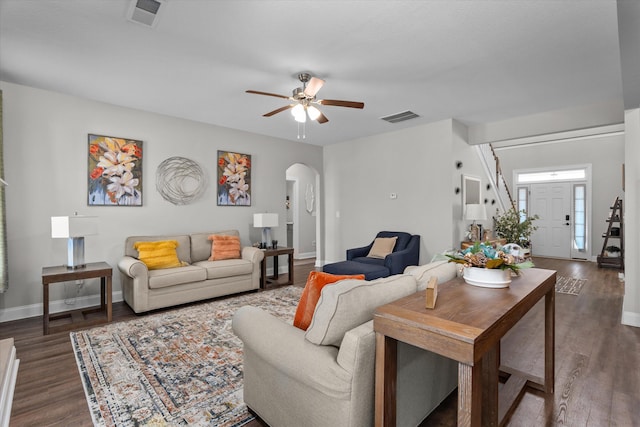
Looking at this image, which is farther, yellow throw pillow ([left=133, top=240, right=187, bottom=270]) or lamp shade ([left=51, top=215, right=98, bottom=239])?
yellow throw pillow ([left=133, top=240, right=187, bottom=270])

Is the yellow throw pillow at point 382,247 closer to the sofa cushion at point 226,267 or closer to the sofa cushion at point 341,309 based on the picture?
the sofa cushion at point 226,267

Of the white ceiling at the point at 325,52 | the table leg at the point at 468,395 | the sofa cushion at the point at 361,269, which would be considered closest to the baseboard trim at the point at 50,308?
the white ceiling at the point at 325,52

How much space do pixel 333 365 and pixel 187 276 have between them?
304cm

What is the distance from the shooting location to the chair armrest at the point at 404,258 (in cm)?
A: 448

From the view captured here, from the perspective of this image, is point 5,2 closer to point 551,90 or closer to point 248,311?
point 248,311

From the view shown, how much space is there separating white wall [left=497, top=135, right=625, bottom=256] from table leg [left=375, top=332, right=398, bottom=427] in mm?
8263

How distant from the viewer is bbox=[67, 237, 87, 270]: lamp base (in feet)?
11.2

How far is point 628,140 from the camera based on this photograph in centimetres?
336

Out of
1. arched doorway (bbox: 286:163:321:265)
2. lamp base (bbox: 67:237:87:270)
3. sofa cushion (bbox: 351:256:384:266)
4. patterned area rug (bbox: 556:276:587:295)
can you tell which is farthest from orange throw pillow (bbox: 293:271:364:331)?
arched doorway (bbox: 286:163:321:265)

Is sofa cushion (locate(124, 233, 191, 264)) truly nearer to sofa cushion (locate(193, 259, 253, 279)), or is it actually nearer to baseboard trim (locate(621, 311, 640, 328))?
sofa cushion (locate(193, 259, 253, 279))

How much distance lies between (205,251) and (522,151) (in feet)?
26.2

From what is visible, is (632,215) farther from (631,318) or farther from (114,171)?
(114,171)

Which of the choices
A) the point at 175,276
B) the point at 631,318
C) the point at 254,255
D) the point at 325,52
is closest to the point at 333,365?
the point at 325,52

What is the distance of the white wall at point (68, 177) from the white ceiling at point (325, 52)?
0.87 ft
